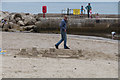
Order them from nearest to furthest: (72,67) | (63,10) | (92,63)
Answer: (72,67)
(92,63)
(63,10)

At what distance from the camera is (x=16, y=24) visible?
101ft

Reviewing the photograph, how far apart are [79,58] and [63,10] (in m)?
19.1

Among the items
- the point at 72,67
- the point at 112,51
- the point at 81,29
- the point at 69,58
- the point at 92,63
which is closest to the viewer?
the point at 72,67

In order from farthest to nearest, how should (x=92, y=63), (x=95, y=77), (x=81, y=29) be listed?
(x=81, y=29) → (x=92, y=63) → (x=95, y=77)

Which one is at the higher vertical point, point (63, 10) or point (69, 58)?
point (63, 10)

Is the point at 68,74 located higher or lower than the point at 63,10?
lower

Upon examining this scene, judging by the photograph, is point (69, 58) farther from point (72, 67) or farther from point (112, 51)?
point (112, 51)

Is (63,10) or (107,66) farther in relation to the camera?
(63,10)

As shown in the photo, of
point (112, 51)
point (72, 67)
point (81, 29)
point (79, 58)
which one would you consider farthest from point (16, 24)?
point (72, 67)

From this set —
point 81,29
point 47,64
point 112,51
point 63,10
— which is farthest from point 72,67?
point 63,10

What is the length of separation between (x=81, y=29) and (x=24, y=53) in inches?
536

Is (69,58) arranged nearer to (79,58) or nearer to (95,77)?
(79,58)

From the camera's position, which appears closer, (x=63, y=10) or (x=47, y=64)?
(x=47, y=64)

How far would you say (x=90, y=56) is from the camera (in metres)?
11.5
